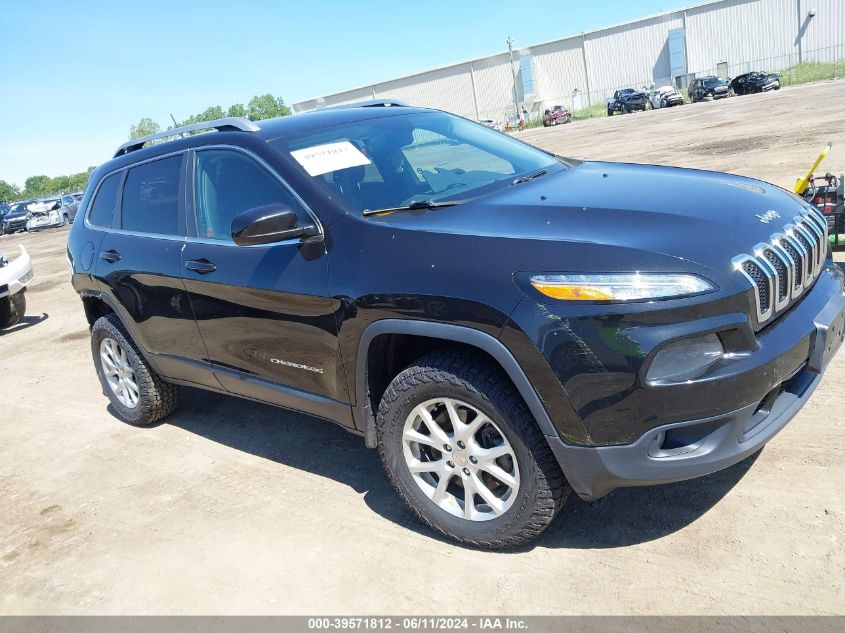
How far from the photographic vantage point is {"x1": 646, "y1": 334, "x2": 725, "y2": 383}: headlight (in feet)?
7.74

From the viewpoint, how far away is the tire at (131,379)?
187 inches

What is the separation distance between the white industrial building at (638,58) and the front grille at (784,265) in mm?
50190

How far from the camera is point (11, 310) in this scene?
9.45m

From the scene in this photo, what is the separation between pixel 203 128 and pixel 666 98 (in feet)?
145

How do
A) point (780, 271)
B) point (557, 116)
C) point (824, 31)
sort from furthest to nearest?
point (557, 116)
point (824, 31)
point (780, 271)

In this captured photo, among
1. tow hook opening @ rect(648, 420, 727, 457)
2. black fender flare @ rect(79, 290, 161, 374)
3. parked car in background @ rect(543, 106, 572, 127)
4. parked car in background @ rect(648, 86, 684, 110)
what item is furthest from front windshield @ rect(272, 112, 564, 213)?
parked car in background @ rect(543, 106, 572, 127)

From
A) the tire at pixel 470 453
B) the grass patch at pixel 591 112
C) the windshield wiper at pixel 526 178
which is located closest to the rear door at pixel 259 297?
the tire at pixel 470 453

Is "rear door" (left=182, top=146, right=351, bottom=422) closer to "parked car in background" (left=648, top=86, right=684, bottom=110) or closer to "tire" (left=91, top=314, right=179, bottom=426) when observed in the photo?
"tire" (left=91, top=314, right=179, bottom=426)

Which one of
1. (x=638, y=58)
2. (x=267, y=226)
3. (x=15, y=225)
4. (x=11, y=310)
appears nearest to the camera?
(x=267, y=226)

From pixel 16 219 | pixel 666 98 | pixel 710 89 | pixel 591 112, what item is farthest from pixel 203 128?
pixel 591 112

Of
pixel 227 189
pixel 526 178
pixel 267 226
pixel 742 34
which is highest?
pixel 227 189

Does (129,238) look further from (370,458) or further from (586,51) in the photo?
(586,51)

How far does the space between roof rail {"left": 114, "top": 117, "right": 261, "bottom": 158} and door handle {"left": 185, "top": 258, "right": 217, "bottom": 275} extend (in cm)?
72

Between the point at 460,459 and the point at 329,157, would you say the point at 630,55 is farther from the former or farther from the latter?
the point at 460,459
